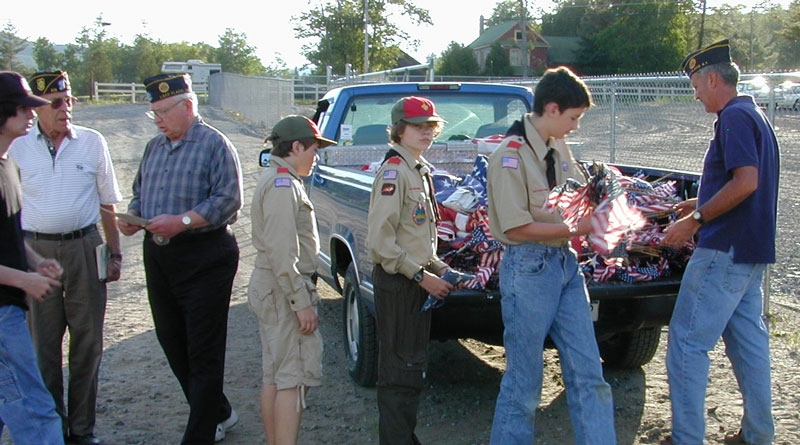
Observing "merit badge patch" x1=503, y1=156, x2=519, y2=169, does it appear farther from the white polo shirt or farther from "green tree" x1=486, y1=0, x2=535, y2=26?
"green tree" x1=486, y1=0, x2=535, y2=26

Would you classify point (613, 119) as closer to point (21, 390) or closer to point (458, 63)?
point (21, 390)

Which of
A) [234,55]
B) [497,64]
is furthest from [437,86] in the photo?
[234,55]

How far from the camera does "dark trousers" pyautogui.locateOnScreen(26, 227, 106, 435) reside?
4320mm

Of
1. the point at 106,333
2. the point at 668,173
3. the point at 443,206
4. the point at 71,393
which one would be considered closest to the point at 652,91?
the point at 668,173

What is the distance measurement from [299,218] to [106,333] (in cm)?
346

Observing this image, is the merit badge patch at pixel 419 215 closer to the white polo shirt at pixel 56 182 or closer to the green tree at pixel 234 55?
the white polo shirt at pixel 56 182

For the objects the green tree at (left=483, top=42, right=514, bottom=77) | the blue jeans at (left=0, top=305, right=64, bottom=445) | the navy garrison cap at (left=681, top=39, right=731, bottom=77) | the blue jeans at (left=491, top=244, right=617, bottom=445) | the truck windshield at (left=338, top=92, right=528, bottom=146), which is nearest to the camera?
the blue jeans at (left=0, top=305, right=64, bottom=445)

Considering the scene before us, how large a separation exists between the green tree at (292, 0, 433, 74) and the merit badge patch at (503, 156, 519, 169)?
148 ft

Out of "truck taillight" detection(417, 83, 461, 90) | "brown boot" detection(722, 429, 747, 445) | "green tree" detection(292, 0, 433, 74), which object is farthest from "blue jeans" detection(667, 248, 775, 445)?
"green tree" detection(292, 0, 433, 74)

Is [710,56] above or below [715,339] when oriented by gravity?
above

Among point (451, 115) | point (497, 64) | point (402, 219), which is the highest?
point (497, 64)

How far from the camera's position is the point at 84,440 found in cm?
439

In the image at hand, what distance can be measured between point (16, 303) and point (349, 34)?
46.6m

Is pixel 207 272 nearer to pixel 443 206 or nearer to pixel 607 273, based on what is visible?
pixel 443 206
